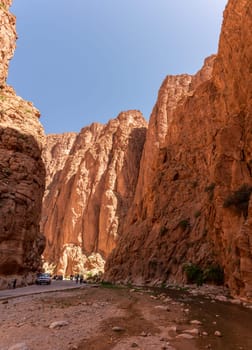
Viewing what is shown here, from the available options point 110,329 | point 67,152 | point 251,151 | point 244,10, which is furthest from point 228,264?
point 67,152

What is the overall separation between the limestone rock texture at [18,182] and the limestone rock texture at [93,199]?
4252cm

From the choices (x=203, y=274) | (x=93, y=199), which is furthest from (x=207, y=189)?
(x=93, y=199)

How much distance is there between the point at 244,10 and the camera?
97.9 ft

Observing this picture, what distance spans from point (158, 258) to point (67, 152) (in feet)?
278

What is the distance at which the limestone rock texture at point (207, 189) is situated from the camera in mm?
21266

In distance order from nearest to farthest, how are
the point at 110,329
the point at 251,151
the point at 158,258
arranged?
1. the point at 110,329
2. the point at 251,151
3. the point at 158,258

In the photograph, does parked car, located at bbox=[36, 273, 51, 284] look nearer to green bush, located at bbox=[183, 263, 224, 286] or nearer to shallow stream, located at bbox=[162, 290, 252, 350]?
green bush, located at bbox=[183, 263, 224, 286]

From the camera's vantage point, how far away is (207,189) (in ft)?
95.0

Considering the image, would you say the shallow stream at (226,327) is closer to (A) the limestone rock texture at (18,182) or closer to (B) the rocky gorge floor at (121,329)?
(B) the rocky gorge floor at (121,329)

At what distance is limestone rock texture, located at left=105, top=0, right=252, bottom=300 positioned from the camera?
21.3 metres

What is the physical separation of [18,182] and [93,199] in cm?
5574

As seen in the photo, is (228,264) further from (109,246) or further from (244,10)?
(109,246)

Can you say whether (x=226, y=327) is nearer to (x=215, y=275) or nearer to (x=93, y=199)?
(x=215, y=275)

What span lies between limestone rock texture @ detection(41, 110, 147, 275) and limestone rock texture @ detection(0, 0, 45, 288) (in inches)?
1674
